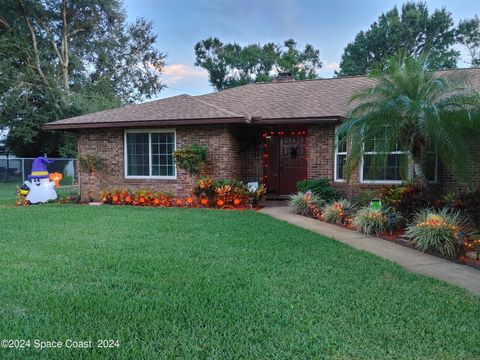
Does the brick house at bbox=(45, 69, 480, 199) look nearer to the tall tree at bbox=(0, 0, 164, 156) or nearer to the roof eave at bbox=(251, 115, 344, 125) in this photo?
the roof eave at bbox=(251, 115, 344, 125)

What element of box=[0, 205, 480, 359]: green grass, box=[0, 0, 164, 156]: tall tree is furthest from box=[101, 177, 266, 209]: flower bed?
box=[0, 0, 164, 156]: tall tree

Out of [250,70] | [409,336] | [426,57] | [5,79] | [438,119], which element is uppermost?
[250,70]

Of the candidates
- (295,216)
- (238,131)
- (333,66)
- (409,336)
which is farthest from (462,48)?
(409,336)

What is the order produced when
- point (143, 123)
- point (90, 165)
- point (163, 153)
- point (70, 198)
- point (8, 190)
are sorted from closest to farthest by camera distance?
point (143, 123) → point (163, 153) → point (90, 165) → point (70, 198) → point (8, 190)

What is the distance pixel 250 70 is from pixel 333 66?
844 cm

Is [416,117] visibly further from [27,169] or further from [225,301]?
[27,169]

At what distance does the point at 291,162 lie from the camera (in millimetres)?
12938

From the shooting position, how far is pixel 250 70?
38.0 m

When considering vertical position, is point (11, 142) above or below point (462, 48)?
below

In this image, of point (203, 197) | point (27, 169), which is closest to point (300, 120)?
point (203, 197)

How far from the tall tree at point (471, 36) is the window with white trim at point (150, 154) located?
29.9 m

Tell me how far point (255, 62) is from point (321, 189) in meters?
29.6

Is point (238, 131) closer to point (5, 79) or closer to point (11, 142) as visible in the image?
point (5, 79)

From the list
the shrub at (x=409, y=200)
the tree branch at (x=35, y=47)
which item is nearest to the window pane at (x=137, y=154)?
the shrub at (x=409, y=200)
